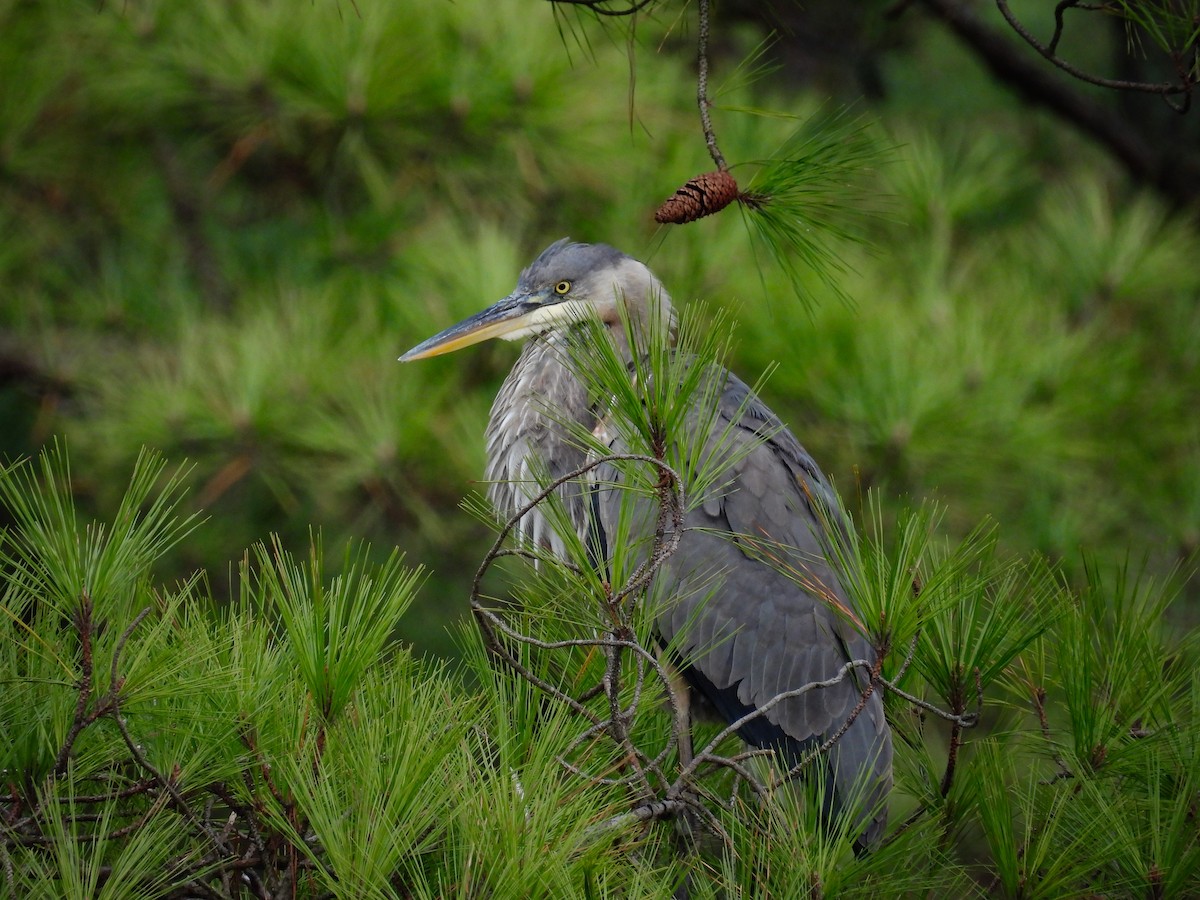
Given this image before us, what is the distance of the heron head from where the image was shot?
7.66ft

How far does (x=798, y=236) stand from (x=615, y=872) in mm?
638

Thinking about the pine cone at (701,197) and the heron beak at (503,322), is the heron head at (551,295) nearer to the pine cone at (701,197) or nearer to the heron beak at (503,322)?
the heron beak at (503,322)

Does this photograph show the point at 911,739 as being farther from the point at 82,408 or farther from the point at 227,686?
the point at 82,408

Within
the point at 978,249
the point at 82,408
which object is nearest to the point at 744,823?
the point at 82,408

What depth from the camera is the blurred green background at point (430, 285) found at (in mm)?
2578

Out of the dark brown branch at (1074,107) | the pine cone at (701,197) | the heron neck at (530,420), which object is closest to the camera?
the pine cone at (701,197)

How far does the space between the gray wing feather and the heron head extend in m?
0.44

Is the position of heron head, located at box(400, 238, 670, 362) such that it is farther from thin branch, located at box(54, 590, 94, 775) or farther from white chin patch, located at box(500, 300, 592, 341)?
thin branch, located at box(54, 590, 94, 775)

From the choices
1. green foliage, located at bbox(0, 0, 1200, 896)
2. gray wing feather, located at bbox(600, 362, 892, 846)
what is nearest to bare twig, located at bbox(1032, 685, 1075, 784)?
green foliage, located at bbox(0, 0, 1200, 896)

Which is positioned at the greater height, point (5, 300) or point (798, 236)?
point (798, 236)

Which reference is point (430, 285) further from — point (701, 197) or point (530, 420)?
point (701, 197)

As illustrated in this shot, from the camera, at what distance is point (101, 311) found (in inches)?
120

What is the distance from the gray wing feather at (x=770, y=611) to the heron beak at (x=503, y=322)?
0.47 meters

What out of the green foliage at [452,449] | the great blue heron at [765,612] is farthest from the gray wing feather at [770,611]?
the green foliage at [452,449]
